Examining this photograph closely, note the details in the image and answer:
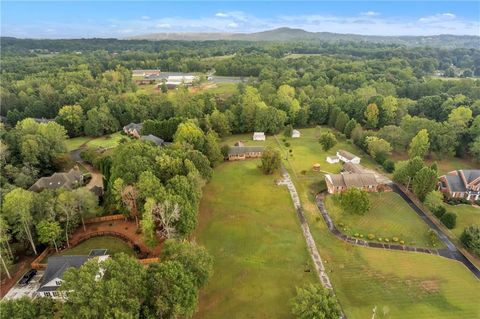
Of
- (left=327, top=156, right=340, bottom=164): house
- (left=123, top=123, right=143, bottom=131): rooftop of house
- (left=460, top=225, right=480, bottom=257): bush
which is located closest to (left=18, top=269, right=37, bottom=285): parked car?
(left=123, top=123, right=143, bottom=131): rooftop of house

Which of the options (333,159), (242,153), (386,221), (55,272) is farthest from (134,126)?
(386,221)

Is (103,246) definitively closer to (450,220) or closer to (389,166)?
(450,220)

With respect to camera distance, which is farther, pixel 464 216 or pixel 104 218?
pixel 464 216

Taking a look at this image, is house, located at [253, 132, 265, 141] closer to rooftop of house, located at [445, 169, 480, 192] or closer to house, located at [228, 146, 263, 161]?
house, located at [228, 146, 263, 161]

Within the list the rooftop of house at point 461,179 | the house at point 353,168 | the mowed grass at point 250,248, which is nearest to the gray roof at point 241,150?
the mowed grass at point 250,248

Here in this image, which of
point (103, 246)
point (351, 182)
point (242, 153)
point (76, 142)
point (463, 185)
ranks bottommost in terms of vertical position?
point (103, 246)

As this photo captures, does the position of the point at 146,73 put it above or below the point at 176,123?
above
